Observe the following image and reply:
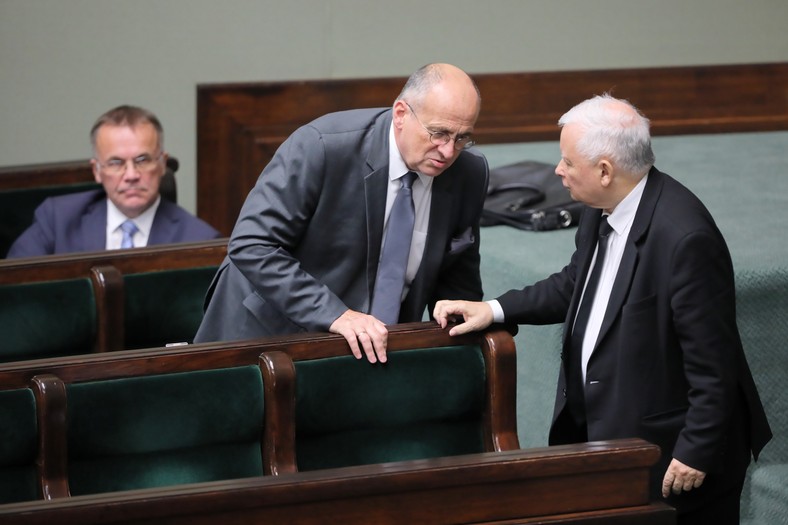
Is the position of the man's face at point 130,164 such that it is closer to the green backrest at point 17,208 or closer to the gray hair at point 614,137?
the green backrest at point 17,208

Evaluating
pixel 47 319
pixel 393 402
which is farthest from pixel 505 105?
pixel 393 402

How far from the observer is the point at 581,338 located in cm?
255

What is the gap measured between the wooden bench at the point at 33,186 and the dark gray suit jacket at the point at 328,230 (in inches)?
63.8

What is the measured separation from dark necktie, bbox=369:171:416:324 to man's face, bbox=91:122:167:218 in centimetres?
148

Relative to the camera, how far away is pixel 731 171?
4957 mm

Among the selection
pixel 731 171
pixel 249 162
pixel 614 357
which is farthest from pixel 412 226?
pixel 249 162

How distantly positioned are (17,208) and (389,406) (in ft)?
7.20

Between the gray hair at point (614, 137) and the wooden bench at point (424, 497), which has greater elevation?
the gray hair at point (614, 137)

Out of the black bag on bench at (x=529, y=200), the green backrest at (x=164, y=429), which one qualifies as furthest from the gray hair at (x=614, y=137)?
the black bag on bench at (x=529, y=200)

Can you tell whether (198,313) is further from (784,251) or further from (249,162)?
(249,162)

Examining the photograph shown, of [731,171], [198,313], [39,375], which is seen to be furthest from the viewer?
[731,171]

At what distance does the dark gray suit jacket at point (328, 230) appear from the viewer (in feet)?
8.45

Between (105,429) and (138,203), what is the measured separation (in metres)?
1.67

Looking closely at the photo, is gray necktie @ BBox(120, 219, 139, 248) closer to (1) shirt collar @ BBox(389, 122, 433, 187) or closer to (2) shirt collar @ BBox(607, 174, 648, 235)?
(1) shirt collar @ BBox(389, 122, 433, 187)
